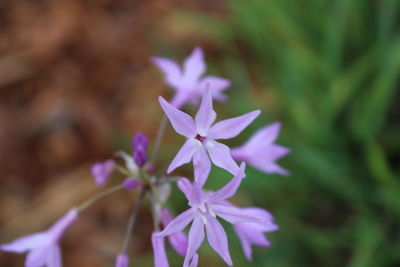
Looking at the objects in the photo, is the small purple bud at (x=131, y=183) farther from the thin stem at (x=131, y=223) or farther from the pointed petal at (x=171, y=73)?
the pointed petal at (x=171, y=73)

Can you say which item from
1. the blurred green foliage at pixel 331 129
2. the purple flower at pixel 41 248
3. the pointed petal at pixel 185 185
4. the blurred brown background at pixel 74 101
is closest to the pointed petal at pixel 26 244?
the purple flower at pixel 41 248

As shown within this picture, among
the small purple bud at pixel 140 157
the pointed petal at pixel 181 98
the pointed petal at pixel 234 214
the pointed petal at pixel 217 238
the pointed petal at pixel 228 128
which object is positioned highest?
the pointed petal at pixel 181 98

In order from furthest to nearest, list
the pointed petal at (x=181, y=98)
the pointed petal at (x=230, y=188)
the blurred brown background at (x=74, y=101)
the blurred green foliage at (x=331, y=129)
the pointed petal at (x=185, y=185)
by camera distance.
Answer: the blurred brown background at (x=74, y=101), the blurred green foliage at (x=331, y=129), the pointed petal at (x=181, y=98), the pointed petal at (x=185, y=185), the pointed petal at (x=230, y=188)

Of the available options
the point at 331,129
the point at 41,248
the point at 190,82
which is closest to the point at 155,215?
the point at 41,248

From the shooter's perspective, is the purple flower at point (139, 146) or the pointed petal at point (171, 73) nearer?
the purple flower at point (139, 146)

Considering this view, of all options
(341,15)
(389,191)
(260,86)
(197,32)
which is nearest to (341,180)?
(389,191)

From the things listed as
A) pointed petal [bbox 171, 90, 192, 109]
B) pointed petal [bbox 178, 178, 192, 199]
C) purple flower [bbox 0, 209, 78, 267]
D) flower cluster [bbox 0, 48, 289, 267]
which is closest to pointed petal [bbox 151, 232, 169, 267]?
flower cluster [bbox 0, 48, 289, 267]

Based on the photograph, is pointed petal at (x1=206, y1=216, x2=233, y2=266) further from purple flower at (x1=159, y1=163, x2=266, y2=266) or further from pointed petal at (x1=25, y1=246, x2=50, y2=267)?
pointed petal at (x1=25, y1=246, x2=50, y2=267)
